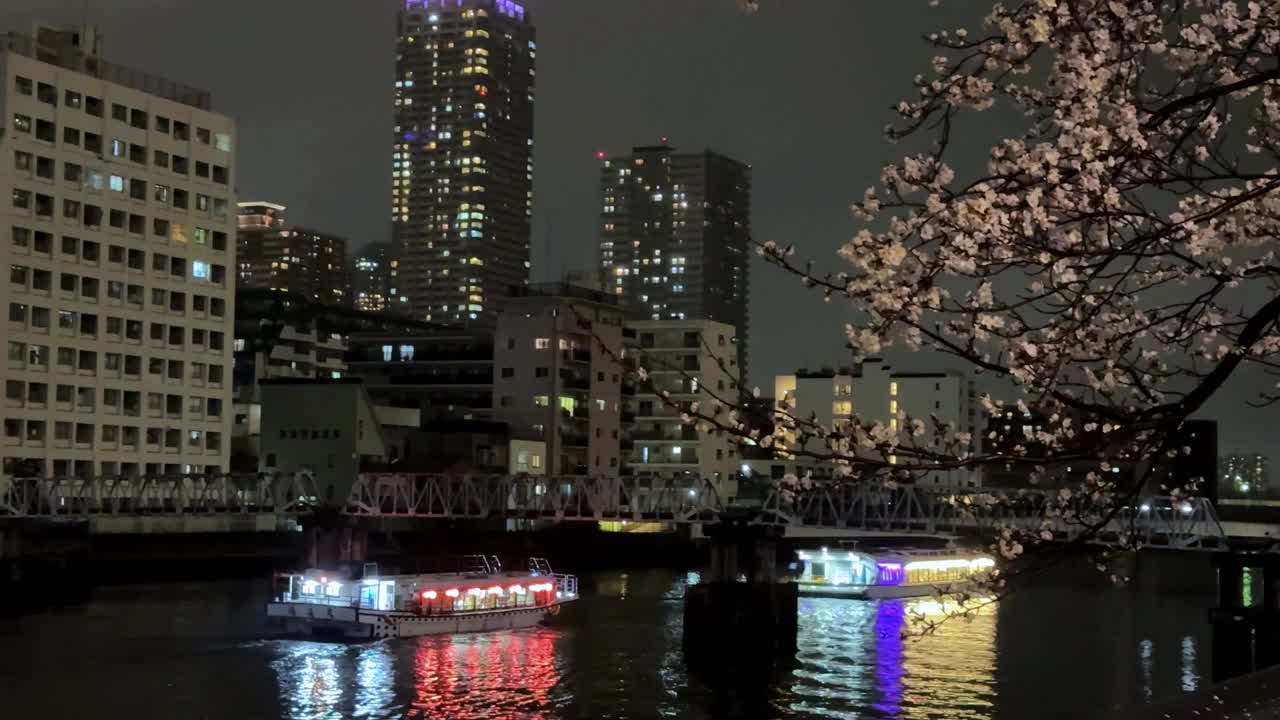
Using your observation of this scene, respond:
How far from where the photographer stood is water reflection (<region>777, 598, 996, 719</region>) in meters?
36.4

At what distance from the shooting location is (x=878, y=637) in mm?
53750

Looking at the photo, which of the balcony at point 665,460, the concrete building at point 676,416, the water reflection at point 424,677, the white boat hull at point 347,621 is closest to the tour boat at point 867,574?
the water reflection at point 424,677

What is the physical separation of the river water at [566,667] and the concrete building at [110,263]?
708 inches

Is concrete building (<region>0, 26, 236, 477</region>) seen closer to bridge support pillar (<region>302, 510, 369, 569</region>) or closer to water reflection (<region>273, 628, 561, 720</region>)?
bridge support pillar (<region>302, 510, 369, 569</region>)

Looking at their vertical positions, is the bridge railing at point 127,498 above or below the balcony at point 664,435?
below

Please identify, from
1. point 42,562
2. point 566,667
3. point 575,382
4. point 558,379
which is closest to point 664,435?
point 575,382

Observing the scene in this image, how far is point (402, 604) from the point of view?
52.6m

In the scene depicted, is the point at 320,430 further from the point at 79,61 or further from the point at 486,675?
the point at 486,675

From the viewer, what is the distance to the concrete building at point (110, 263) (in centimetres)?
7544

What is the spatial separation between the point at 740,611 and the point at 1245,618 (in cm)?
2010

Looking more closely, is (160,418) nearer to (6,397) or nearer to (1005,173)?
(6,397)

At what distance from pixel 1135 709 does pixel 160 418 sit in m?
79.3

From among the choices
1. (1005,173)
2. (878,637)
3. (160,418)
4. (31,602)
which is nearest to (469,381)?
(160,418)

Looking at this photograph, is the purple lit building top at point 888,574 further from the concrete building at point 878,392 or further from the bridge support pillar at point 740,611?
the concrete building at point 878,392
